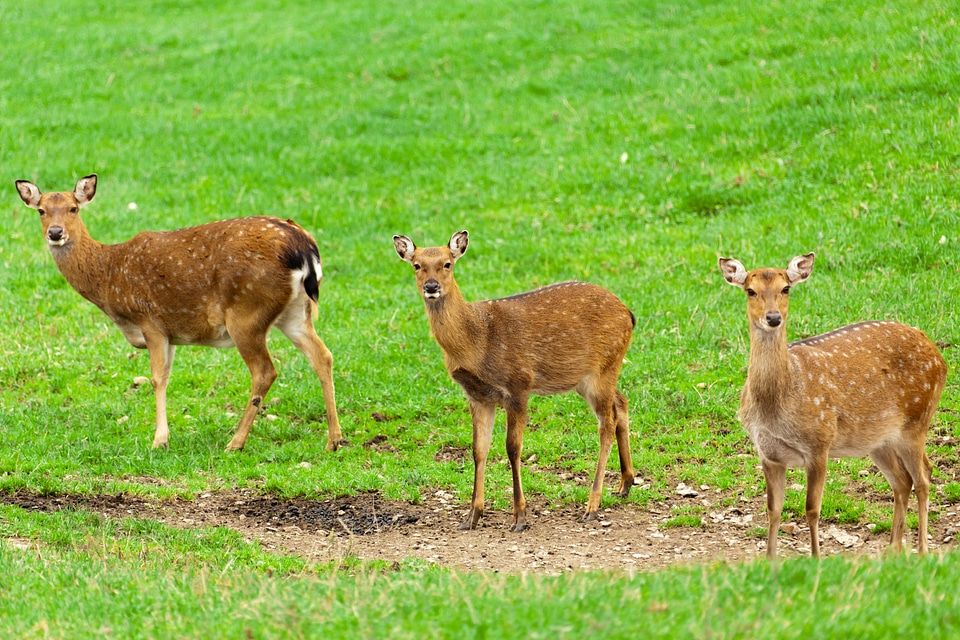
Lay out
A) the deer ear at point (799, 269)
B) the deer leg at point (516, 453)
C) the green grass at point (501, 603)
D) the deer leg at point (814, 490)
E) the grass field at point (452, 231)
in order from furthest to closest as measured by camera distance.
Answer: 1. the deer leg at point (516, 453)
2. the deer ear at point (799, 269)
3. the deer leg at point (814, 490)
4. the grass field at point (452, 231)
5. the green grass at point (501, 603)

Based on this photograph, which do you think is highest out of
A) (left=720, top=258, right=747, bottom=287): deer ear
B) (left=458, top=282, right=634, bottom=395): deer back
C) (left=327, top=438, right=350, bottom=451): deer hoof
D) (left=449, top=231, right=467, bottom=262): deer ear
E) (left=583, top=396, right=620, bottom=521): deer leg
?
(left=720, top=258, right=747, bottom=287): deer ear

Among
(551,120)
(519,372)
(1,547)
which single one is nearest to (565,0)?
(551,120)

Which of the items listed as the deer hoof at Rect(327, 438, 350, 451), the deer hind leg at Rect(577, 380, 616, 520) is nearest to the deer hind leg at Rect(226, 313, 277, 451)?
the deer hoof at Rect(327, 438, 350, 451)

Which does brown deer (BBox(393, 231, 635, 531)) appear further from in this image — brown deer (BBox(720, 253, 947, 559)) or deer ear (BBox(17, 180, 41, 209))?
deer ear (BBox(17, 180, 41, 209))

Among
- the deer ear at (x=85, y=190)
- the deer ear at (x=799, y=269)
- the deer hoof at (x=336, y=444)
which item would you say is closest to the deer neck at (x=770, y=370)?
the deer ear at (x=799, y=269)

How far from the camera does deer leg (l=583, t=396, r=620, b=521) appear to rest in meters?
8.99

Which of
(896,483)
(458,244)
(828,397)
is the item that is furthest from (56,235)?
(896,483)

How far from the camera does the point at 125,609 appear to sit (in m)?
5.88

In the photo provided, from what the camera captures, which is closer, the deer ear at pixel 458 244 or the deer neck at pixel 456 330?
the deer neck at pixel 456 330

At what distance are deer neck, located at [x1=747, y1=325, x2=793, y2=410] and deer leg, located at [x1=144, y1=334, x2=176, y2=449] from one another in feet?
18.1

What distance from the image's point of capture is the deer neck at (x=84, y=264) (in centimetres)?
1132

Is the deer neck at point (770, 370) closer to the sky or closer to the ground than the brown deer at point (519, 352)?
closer to the sky

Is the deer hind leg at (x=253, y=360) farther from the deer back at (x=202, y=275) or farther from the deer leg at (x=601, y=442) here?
the deer leg at (x=601, y=442)

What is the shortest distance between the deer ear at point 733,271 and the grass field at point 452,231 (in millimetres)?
2000
